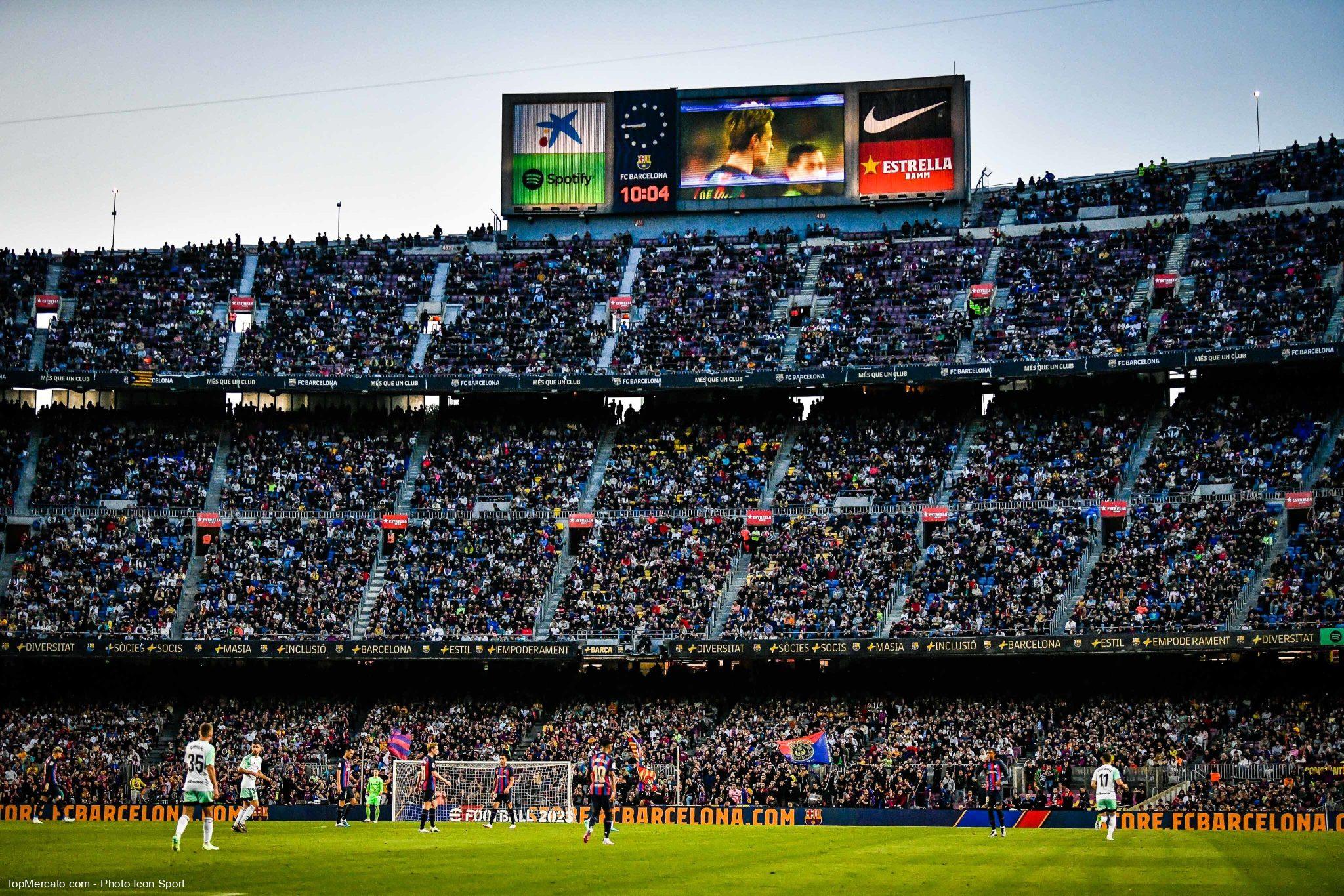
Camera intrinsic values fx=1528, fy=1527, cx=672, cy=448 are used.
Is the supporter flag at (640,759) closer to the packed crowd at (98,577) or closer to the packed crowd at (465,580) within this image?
the packed crowd at (465,580)

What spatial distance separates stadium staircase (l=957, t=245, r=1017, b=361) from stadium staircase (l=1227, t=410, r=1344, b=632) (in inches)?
566

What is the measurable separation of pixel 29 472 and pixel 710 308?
3125 cm

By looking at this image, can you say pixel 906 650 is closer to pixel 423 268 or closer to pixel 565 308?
pixel 565 308

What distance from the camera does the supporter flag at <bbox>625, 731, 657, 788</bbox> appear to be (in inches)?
1993

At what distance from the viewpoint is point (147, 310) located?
72250mm

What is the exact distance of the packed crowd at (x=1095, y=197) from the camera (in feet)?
232

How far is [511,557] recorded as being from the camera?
204 ft

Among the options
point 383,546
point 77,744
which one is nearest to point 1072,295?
point 383,546

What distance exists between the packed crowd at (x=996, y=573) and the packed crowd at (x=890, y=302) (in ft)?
30.6

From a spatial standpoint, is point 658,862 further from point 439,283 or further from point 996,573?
point 439,283

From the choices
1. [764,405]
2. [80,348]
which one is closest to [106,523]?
[80,348]

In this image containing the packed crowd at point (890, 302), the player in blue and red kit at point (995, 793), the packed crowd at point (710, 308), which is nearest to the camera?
the player in blue and red kit at point (995, 793)

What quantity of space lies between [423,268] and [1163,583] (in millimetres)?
38399

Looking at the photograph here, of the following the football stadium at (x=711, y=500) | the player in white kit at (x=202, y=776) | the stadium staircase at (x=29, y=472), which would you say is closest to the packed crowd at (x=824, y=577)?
the football stadium at (x=711, y=500)
